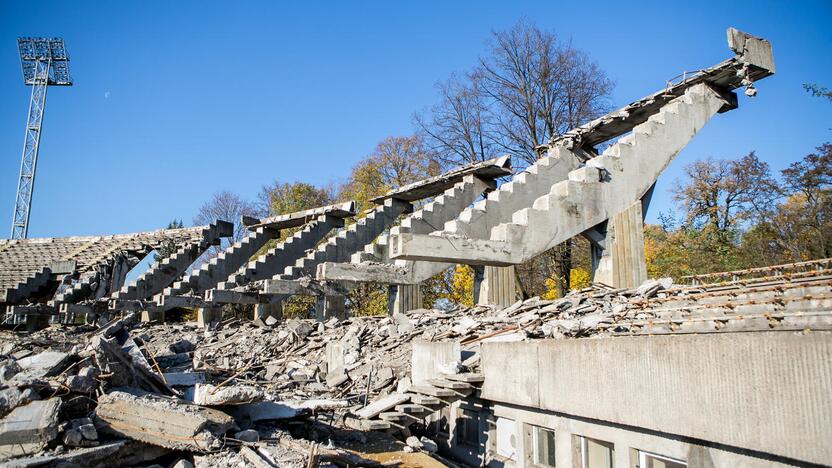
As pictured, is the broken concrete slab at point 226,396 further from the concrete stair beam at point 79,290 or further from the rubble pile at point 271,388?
the concrete stair beam at point 79,290

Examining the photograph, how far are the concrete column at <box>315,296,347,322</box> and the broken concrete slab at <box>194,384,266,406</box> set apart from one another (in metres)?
11.0

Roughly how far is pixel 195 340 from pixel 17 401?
11671 millimetres

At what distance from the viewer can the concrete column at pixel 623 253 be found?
13.8m

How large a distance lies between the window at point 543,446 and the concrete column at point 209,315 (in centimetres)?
1483

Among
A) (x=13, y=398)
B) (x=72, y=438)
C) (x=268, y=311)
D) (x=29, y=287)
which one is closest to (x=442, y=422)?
(x=72, y=438)

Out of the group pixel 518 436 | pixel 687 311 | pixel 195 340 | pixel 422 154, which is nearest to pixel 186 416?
pixel 518 436

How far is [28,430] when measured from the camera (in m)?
6.10

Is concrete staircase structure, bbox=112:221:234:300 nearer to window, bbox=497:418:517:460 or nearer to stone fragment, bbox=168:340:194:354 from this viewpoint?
stone fragment, bbox=168:340:194:354

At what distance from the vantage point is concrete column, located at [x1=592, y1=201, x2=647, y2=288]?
1384 centimetres

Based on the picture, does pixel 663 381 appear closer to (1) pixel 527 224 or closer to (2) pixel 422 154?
(1) pixel 527 224

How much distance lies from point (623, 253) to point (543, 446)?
6.99m

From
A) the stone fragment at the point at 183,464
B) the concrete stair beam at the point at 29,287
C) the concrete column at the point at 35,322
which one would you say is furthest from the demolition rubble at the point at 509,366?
the concrete stair beam at the point at 29,287

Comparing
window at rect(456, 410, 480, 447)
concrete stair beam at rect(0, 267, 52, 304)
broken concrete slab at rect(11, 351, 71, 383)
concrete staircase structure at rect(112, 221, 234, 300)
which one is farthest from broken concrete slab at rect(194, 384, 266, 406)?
concrete stair beam at rect(0, 267, 52, 304)

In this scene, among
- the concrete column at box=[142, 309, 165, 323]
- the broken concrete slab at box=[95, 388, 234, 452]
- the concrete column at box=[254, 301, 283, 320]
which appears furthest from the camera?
the concrete column at box=[142, 309, 165, 323]
